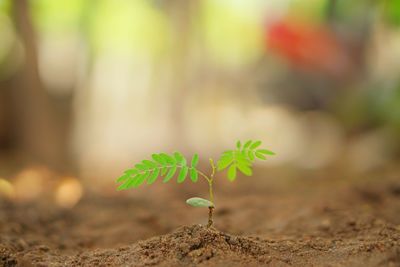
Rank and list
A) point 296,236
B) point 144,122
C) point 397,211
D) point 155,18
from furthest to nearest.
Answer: point 155,18, point 144,122, point 397,211, point 296,236

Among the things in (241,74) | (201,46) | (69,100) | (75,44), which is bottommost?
(69,100)

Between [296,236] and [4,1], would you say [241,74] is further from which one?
[296,236]

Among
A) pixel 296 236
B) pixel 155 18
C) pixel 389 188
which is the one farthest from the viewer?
pixel 155 18

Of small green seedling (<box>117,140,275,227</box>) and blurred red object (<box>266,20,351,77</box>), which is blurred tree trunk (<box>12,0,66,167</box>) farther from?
small green seedling (<box>117,140,275,227</box>)

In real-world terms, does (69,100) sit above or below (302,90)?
below

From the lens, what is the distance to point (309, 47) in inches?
530

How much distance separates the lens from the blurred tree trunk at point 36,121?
8.59 metres

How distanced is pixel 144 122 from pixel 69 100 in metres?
5.77

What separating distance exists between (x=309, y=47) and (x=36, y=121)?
7116 mm

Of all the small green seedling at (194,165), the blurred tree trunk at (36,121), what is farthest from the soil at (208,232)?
the blurred tree trunk at (36,121)

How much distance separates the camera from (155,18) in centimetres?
1619

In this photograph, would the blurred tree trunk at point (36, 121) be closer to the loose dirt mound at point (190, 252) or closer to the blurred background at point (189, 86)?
the blurred background at point (189, 86)

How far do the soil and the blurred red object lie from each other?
8342mm

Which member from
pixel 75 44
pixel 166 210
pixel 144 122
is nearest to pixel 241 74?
pixel 144 122
